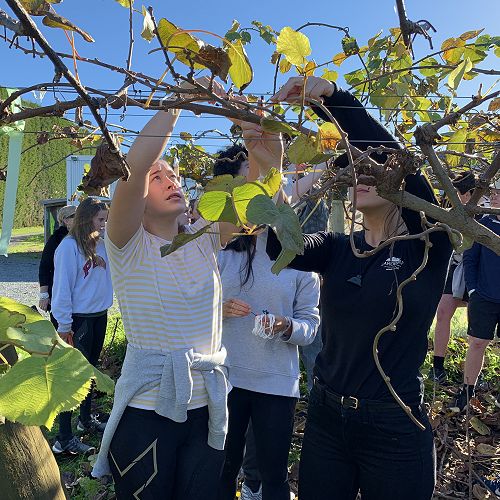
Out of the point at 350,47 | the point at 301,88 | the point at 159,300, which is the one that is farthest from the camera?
the point at 350,47

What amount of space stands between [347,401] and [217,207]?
0.97 metres

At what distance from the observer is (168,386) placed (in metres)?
1.52

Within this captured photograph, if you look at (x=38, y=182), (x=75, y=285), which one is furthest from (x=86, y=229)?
(x=38, y=182)

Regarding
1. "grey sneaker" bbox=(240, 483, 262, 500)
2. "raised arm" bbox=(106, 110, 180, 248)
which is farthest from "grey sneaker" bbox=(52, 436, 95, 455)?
"raised arm" bbox=(106, 110, 180, 248)

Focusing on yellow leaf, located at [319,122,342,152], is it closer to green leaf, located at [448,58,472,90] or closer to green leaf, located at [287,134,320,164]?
green leaf, located at [287,134,320,164]

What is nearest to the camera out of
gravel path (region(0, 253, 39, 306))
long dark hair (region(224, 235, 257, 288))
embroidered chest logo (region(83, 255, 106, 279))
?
long dark hair (region(224, 235, 257, 288))

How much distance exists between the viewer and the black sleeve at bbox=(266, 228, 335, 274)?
159 cm

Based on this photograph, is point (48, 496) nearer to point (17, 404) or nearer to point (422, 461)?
point (17, 404)

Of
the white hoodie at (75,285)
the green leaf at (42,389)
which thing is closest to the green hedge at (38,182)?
the white hoodie at (75,285)

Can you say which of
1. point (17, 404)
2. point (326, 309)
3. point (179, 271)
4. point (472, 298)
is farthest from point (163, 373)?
point (472, 298)

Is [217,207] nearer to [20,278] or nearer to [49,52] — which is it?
[49,52]

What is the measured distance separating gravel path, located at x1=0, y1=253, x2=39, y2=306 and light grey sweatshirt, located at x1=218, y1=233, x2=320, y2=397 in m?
6.74

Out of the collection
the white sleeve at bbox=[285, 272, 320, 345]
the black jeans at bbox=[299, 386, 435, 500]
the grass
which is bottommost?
the grass

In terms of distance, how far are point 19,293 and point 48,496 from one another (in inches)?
378
